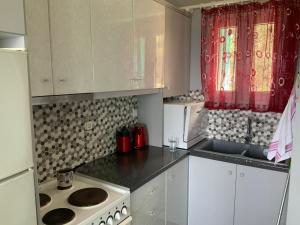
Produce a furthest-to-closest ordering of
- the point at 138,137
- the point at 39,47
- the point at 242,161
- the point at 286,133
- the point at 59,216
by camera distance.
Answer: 1. the point at 138,137
2. the point at 242,161
3. the point at 286,133
4. the point at 59,216
5. the point at 39,47

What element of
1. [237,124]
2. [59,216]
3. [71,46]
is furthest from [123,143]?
[237,124]

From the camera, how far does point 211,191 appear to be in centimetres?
220

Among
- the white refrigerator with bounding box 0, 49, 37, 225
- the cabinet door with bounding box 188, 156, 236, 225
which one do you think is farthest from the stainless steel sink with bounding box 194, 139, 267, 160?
the white refrigerator with bounding box 0, 49, 37, 225

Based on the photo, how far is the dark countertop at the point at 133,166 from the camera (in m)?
1.65

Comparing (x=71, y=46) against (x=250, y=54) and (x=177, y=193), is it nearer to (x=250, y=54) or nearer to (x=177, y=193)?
(x=177, y=193)

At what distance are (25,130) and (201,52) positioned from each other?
6.90 feet

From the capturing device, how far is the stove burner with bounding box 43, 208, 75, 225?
120 cm

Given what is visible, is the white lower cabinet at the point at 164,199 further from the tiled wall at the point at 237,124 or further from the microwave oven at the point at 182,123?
the tiled wall at the point at 237,124

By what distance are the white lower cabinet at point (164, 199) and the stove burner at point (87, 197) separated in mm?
217

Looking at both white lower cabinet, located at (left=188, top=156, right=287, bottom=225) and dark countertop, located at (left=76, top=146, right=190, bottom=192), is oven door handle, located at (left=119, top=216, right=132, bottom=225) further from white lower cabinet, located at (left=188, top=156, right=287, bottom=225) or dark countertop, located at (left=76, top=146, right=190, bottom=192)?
white lower cabinet, located at (left=188, top=156, right=287, bottom=225)

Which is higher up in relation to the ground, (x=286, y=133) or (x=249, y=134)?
(x=286, y=133)

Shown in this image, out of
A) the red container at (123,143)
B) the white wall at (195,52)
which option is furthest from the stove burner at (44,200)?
the white wall at (195,52)

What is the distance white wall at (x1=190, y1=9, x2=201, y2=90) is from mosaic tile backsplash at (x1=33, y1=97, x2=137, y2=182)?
2.89 feet

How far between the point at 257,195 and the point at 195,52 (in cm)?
160
